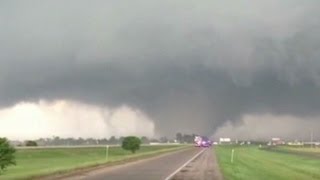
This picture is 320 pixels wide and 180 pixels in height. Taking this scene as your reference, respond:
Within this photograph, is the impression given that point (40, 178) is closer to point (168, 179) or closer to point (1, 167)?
point (1, 167)

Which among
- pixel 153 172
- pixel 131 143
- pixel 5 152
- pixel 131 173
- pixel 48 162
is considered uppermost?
pixel 131 143

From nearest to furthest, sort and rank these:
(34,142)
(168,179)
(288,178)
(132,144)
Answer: (168,179), (288,178), (132,144), (34,142)

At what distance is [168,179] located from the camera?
41.1 m

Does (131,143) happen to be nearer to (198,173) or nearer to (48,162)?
(48,162)

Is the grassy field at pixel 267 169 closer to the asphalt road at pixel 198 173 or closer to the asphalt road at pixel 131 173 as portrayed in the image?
the asphalt road at pixel 198 173

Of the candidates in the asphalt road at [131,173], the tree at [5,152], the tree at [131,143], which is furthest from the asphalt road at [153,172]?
the tree at [131,143]

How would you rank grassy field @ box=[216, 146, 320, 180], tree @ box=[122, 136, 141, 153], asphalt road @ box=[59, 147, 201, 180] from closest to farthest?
asphalt road @ box=[59, 147, 201, 180] → grassy field @ box=[216, 146, 320, 180] → tree @ box=[122, 136, 141, 153]

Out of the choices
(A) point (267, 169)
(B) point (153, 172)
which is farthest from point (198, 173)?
(A) point (267, 169)

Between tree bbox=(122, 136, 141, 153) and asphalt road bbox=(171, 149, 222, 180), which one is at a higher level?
tree bbox=(122, 136, 141, 153)

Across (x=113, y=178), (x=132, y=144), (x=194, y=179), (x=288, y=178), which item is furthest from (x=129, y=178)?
(x=132, y=144)

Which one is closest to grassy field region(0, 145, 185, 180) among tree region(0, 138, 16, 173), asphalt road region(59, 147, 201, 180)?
tree region(0, 138, 16, 173)

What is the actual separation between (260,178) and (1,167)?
20.7 meters

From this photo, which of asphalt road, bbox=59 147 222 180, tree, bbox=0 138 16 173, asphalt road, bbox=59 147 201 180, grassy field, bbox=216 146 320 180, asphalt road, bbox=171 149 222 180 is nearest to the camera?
tree, bbox=0 138 16 173

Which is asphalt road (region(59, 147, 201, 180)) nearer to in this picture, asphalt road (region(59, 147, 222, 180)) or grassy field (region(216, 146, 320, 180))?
asphalt road (region(59, 147, 222, 180))
